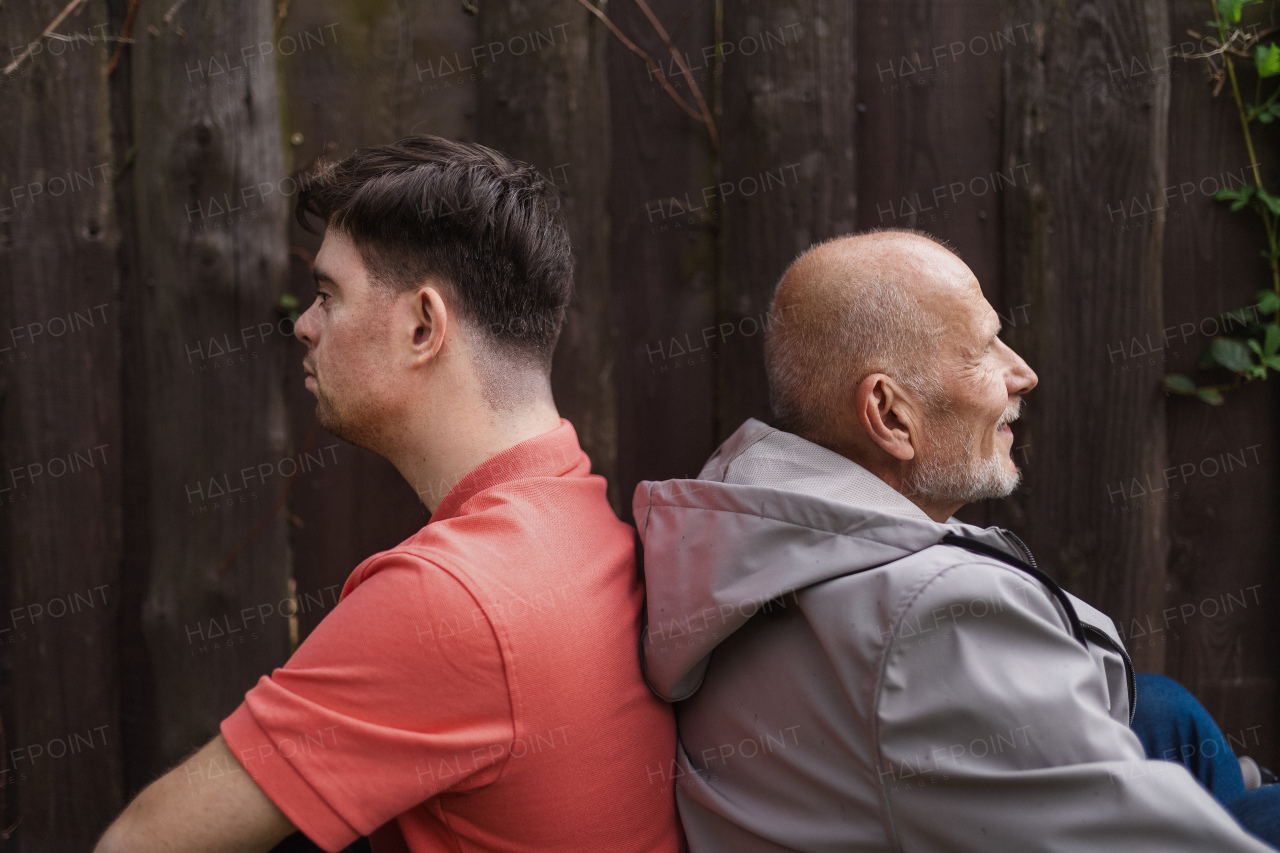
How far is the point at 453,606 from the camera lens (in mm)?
1131

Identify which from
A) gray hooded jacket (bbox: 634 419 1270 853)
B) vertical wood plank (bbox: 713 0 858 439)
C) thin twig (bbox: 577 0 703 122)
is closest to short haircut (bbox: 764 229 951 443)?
gray hooded jacket (bbox: 634 419 1270 853)

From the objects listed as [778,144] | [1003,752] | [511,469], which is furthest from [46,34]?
[1003,752]

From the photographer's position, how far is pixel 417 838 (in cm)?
128

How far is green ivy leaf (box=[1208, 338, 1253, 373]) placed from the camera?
220 centimetres

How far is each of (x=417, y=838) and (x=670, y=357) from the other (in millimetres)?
1400

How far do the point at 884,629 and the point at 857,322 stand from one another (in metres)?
0.63

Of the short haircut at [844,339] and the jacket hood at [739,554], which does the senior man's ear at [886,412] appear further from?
the jacket hood at [739,554]

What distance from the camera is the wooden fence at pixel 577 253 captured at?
209cm

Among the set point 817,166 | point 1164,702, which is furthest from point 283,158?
point 1164,702

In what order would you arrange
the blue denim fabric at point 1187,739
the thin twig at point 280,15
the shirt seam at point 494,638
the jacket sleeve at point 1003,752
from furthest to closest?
1. the thin twig at point 280,15
2. the blue denim fabric at point 1187,739
3. the shirt seam at point 494,638
4. the jacket sleeve at point 1003,752

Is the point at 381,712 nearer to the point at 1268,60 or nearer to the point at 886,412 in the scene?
the point at 886,412

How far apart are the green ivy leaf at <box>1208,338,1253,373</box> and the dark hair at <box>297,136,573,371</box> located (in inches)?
74.7

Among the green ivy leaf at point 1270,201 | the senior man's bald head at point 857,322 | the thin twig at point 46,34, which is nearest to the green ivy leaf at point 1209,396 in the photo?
the green ivy leaf at point 1270,201

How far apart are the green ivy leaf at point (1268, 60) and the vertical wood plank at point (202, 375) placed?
263 centimetres
